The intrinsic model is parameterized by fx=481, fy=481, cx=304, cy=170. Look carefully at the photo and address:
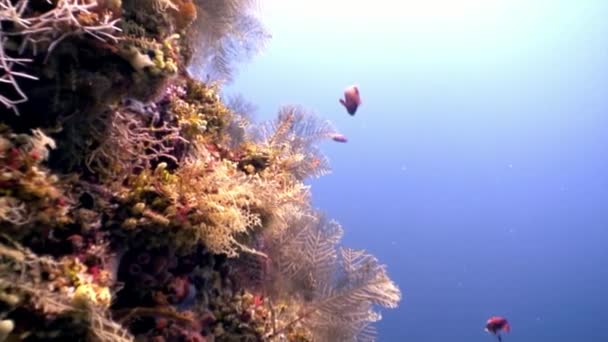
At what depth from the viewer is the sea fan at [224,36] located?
4441 millimetres

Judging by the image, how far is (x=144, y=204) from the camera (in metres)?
3.01

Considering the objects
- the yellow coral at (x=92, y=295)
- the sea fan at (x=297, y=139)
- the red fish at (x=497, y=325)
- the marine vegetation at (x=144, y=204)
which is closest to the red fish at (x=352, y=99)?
the sea fan at (x=297, y=139)

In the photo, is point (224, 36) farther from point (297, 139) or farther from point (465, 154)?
point (465, 154)

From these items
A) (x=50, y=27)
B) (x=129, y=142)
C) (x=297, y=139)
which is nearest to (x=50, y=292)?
(x=129, y=142)

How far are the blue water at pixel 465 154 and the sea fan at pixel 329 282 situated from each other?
130ft

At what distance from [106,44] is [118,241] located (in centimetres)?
120

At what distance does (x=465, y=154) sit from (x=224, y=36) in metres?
68.1

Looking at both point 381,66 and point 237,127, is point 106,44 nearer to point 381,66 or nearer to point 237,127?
point 237,127

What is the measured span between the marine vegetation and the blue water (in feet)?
130

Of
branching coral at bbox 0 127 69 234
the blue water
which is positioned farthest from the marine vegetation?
the blue water

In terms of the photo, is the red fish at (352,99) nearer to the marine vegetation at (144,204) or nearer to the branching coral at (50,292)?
the marine vegetation at (144,204)

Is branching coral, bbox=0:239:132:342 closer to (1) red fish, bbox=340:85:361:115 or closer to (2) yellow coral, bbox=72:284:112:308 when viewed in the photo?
(2) yellow coral, bbox=72:284:112:308

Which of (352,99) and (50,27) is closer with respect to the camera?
(50,27)

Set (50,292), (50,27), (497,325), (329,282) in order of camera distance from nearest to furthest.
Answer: (50,292)
(50,27)
(329,282)
(497,325)
